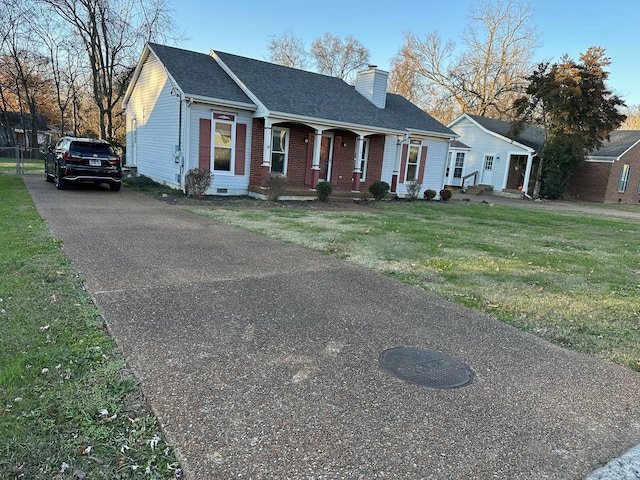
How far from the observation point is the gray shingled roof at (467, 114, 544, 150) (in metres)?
27.0

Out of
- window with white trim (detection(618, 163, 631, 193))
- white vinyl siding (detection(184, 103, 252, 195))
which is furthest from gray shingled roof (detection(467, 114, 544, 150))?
→ white vinyl siding (detection(184, 103, 252, 195))

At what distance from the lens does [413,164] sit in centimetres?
2014

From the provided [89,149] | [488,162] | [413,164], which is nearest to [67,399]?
[89,149]

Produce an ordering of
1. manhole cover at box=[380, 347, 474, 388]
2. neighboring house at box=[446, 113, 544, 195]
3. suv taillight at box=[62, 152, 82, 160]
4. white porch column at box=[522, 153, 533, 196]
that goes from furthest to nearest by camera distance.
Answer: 1. neighboring house at box=[446, 113, 544, 195]
2. white porch column at box=[522, 153, 533, 196]
3. suv taillight at box=[62, 152, 82, 160]
4. manhole cover at box=[380, 347, 474, 388]

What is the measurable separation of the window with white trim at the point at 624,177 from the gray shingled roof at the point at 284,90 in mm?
15514

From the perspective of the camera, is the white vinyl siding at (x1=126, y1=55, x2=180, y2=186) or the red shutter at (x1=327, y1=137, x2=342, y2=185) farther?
the red shutter at (x1=327, y1=137, x2=342, y2=185)

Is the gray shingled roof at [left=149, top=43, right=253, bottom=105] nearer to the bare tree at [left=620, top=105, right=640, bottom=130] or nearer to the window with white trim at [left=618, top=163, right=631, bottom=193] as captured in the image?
the window with white trim at [left=618, top=163, right=631, bottom=193]

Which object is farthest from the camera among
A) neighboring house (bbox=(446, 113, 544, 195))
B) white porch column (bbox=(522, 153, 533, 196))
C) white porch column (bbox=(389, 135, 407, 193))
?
neighboring house (bbox=(446, 113, 544, 195))

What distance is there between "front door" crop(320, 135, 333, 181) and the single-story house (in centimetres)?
1327

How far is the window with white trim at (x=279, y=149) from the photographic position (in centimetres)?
1585

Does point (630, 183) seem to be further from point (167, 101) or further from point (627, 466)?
point (627, 466)

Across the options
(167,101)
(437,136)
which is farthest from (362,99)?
(167,101)

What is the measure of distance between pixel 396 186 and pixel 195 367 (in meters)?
17.2

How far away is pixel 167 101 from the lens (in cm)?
1533
